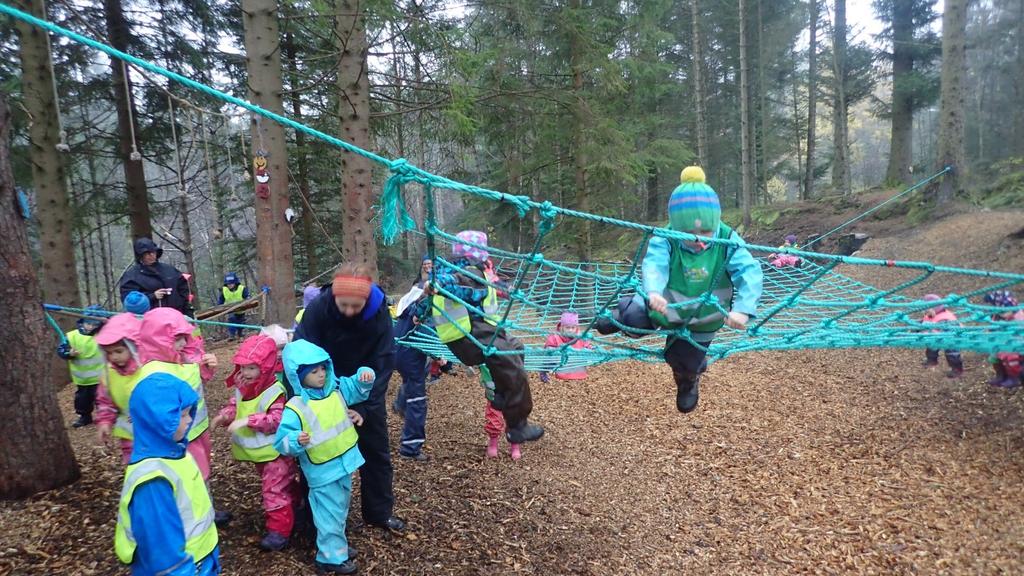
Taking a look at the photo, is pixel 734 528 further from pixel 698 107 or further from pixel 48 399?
pixel 698 107

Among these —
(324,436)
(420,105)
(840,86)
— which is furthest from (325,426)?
(840,86)

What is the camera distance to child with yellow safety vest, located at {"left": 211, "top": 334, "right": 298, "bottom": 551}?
2.39 meters

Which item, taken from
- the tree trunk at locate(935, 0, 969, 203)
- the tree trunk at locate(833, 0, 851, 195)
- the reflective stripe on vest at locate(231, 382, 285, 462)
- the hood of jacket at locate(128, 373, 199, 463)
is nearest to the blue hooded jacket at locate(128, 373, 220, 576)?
the hood of jacket at locate(128, 373, 199, 463)

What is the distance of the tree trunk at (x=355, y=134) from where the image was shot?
432cm

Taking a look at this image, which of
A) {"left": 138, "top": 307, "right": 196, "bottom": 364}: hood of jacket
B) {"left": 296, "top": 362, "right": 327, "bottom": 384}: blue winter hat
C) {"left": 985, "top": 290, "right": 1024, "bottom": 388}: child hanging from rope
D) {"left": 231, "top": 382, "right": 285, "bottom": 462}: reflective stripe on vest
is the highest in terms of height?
{"left": 138, "top": 307, "right": 196, "bottom": 364}: hood of jacket

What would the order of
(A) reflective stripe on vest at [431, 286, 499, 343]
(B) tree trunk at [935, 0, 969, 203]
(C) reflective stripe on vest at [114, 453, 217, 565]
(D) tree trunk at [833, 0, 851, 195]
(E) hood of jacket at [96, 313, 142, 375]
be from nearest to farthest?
(C) reflective stripe on vest at [114, 453, 217, 565] < (E) hood of jacket at [96, 313, 142, 375] < (A) reflective stripe on vest at [431, 286, 499, 343] < (B) tree trunk at [935, 0, 969, 203] < (D) tree trunk at [833, 0, 851, 195]

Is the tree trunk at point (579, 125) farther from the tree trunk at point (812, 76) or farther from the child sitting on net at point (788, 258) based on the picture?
the tree trunk at point (812, 76)

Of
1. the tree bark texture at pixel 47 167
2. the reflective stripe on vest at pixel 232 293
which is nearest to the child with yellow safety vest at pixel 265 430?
the tree bark texture at pixel 47 167

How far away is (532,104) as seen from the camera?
26.3 feet

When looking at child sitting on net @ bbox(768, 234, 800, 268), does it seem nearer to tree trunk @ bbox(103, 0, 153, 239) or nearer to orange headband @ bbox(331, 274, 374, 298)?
orange headband @ bbox(331, 274, 374, 298)

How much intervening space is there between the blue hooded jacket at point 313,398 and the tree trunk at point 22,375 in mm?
1121

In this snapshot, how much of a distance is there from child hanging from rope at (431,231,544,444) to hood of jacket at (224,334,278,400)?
0.78 meters

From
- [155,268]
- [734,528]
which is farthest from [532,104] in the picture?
[734,528]

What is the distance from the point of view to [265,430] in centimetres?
239
